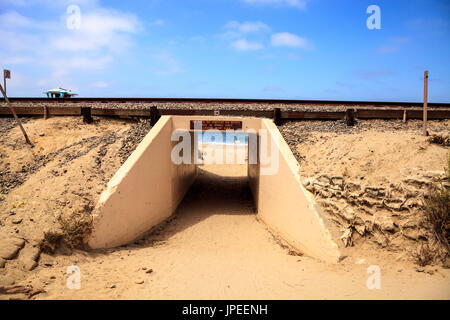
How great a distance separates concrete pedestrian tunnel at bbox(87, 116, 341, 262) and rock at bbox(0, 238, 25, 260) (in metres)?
1.40

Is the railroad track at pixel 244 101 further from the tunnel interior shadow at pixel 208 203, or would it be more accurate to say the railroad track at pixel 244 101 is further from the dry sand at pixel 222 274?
the dry sand at pixel 222 274

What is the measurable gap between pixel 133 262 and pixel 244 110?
21.6 ft

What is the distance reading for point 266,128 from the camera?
31.9 ft

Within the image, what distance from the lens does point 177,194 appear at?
36.9 feet

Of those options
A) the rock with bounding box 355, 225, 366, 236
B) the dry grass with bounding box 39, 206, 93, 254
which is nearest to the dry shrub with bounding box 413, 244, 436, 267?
the rock with bounding box 355, 225, 366, 236

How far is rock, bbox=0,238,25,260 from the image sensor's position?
540 centimetres

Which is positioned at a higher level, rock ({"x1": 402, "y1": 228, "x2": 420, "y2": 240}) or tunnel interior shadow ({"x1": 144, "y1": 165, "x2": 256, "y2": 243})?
rock ({"x1": 402, "y1": 228, "x2": 420, "y2": 240})

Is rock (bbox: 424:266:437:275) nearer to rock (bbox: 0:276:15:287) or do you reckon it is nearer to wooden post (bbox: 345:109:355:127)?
wooden post (bbox: 345:109:355:127)

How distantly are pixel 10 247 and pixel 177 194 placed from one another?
6.15 meters

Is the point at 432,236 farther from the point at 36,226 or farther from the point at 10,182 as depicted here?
the point at 10,182

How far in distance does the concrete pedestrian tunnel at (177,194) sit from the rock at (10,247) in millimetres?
1401

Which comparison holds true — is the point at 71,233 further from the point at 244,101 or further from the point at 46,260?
the point at 244,101
